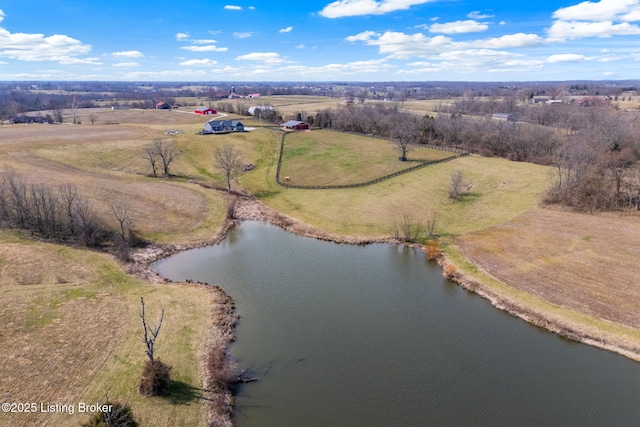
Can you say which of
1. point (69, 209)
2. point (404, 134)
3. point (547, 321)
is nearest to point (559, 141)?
point (404, 134)

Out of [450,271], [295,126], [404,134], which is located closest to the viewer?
[450,271]

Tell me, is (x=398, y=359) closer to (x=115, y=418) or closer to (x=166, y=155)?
(x=115, y=418)

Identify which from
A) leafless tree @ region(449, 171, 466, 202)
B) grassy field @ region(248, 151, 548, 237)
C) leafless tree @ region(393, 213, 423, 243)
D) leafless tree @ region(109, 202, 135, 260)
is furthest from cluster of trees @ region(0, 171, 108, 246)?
leafless tree @ region(449, 171, 466, 202)

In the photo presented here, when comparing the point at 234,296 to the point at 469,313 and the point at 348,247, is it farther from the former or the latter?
the point at 469,313

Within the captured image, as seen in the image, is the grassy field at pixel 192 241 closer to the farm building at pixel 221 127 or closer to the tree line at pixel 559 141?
the tree line at pixel 559 141

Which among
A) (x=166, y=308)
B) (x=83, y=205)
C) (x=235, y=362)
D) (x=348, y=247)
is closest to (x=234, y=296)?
(x=166, y=308)

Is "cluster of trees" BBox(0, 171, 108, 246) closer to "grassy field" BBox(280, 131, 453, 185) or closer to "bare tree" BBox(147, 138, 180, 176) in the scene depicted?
"bare tree" BBox(147, 138, 180, 176)
